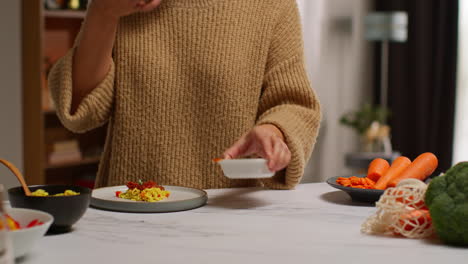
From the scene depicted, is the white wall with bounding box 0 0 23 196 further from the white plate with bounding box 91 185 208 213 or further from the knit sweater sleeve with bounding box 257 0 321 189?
the white plate with bounding box 91 185 208 213

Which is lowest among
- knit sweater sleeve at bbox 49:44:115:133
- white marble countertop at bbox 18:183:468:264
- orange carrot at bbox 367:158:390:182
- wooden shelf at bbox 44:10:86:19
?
white marble countertop at bbox 18:183:468:264

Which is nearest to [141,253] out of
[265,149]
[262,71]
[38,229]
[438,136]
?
[38,229]

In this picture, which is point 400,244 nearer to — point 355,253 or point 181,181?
point 355,253

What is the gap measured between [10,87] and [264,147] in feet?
7.93

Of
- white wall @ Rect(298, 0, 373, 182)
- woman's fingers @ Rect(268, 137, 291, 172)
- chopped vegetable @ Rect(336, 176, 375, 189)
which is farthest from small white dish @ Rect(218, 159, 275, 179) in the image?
white wall @ Rect(298, 0, 373, 182)

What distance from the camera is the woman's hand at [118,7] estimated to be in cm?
120

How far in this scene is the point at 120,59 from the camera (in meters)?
1.42

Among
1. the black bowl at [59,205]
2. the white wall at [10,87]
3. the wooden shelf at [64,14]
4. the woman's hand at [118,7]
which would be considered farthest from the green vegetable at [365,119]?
the black bowl at [59,205]

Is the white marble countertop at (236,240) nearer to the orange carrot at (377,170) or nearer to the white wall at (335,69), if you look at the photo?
the orange carrot at (377,170)

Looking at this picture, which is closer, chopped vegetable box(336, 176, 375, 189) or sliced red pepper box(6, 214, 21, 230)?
sliced red pepper box(6, 214, 21, 230)

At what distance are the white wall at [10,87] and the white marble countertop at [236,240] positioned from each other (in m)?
2.30

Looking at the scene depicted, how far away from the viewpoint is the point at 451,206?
0.86 meters

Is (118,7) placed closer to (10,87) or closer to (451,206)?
(451,206)

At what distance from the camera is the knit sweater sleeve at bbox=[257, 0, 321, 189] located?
4.17 feet
